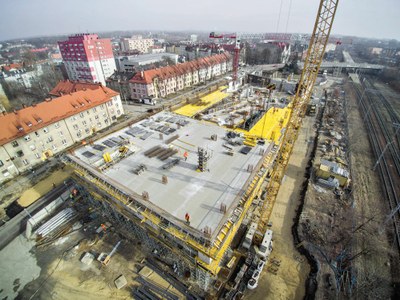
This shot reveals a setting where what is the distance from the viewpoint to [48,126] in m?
45.9

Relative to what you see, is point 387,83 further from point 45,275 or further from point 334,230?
point 45,275

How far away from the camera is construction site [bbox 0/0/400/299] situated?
23500 millimetres

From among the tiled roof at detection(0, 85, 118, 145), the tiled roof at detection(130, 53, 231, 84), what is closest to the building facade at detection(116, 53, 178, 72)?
the tiled roof at detection(130, 53, 231, 84)

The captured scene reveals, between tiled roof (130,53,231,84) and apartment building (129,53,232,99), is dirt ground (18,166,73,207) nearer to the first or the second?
apartment building (129,53,232,99)

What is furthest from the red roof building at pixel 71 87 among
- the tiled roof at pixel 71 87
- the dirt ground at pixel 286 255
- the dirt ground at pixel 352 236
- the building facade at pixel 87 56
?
the dirt ground at pixel 352 236

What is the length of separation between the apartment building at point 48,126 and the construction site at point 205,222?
889 cm

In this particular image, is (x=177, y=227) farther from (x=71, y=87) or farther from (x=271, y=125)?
(x=71, y=87)

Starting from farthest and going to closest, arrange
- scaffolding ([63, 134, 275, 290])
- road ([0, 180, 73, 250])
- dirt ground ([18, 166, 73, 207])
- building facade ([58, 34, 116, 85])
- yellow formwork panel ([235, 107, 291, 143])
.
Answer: building facade ([58, 34, 116, 85])
yellow formwork panel ([235, 107, 291, 143])
dirt ground ([18, 166, 73, 207])
road ([0, 180, 73, 250])
scaffolding ([63, 134, 275, 290])

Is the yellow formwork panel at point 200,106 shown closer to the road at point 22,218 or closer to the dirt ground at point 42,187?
the dirt ground at point 42,187

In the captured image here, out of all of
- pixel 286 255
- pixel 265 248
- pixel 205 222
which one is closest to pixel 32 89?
pixel 205 222

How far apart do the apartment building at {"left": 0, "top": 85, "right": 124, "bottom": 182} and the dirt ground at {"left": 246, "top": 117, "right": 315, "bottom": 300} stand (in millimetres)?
50831

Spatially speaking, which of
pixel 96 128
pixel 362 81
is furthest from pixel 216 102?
pixel 362 81

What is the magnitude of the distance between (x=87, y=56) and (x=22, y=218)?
84.1 m

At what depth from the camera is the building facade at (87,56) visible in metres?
91.2
